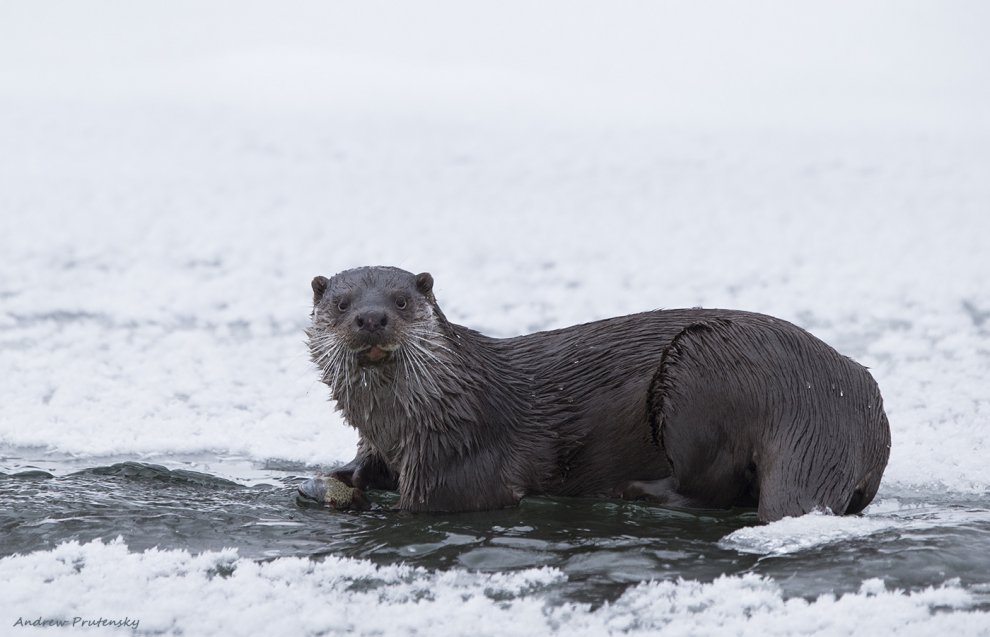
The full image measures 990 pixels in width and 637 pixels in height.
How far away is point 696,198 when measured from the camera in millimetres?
9102

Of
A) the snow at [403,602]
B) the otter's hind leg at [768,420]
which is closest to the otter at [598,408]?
the otter's hind leg at [768,420]

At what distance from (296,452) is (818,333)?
308 cm

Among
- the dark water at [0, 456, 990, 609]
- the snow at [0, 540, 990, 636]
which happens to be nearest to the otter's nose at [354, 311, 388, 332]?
the dark water at [0, 456, 990, 609]

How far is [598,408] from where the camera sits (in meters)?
4.05

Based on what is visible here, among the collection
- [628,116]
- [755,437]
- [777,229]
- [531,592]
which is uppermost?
[628,116]

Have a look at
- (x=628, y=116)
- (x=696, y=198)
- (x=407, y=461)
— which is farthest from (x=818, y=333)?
(x=628, y=116)

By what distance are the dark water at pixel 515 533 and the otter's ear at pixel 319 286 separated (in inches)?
27.1

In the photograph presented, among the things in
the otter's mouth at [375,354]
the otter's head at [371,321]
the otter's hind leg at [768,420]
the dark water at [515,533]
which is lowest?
the dark water at [515,533]

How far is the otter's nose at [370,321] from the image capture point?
372 centimetres

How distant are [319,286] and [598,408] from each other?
3.29 ft

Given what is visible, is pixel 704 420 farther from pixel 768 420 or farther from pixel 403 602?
pixel 403 602

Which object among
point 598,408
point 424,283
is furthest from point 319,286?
point 598,408

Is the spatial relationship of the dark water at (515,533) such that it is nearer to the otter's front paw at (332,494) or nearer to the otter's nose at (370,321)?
the otter's front paw at (332,494)

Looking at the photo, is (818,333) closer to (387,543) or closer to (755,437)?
(755,437)
